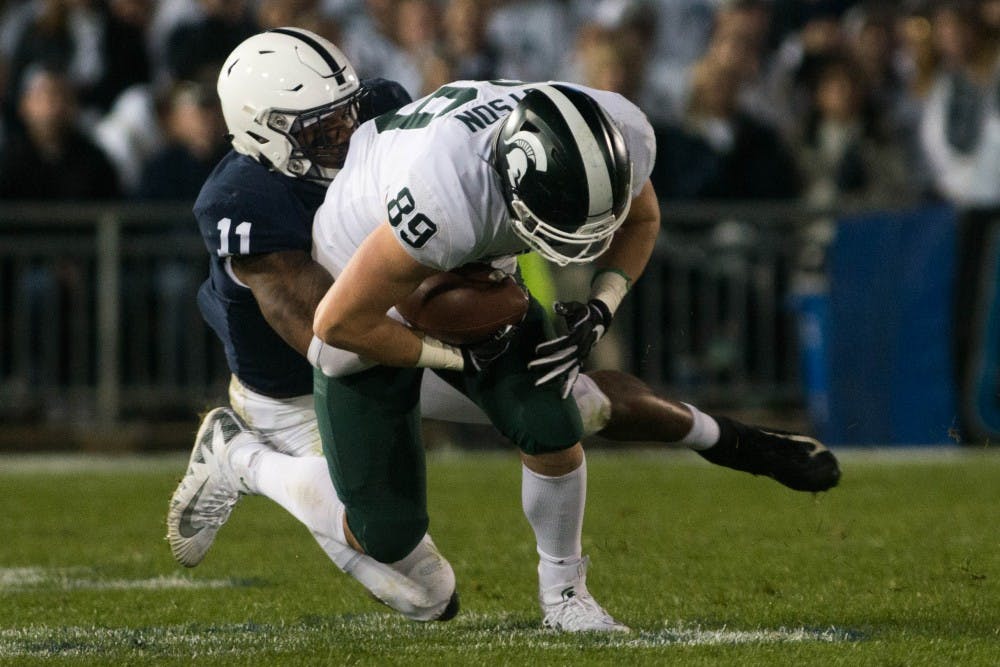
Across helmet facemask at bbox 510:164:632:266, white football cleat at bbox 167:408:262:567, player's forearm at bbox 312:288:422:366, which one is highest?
helmet facemask at bbox 510:164:632:266

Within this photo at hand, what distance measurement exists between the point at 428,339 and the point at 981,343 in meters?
5.22

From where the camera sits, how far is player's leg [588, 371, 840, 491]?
16.1 ft

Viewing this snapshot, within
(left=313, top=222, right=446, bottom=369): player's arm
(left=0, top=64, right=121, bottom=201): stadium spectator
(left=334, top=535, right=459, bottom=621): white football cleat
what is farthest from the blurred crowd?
(left=313, top=222, right=446, bottom=369): player's arm

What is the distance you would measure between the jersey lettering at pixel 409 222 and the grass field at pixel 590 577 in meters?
0.96

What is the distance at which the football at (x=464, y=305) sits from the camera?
4375 millimetres

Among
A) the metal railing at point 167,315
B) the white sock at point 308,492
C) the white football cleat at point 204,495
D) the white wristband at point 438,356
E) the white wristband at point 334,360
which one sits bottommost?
the metal railing at point 167,315

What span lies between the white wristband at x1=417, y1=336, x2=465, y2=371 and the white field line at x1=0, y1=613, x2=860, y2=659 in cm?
67

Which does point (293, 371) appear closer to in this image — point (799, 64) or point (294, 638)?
point (294, 638)

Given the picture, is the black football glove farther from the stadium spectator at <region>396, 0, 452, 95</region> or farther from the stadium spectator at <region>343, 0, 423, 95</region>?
the stadium spectator at <region>343, 0, 423, 95</region>

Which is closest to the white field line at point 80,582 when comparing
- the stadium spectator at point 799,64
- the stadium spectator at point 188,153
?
the stadium spectator at point 188,153

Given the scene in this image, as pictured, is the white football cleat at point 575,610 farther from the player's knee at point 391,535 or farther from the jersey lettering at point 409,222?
the jersey lettering at point 409,222

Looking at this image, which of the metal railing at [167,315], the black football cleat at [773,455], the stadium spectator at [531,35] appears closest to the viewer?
the black football cleat at [773,455]

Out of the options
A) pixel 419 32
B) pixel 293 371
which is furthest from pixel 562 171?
pixel 419 32

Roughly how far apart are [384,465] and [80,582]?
4.95 feet
